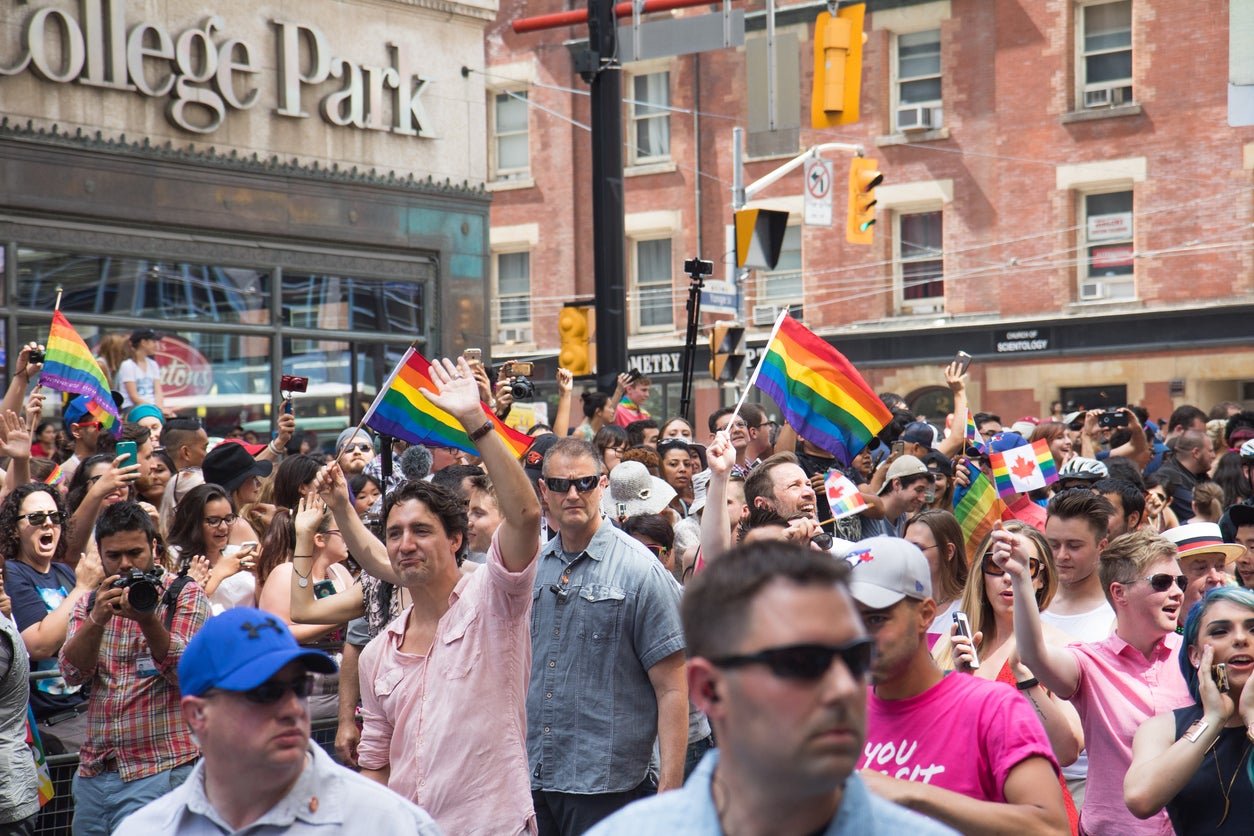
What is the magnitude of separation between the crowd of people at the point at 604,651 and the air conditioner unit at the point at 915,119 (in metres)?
21.3

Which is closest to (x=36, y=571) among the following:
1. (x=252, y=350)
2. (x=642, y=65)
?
(x=252, y=350)

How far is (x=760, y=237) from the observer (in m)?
15.9

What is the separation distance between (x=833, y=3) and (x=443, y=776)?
1194 centimetres

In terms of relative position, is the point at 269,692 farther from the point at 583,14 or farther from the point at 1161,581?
the point at 583,14

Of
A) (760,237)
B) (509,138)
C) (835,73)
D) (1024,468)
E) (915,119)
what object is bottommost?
(1024,468)

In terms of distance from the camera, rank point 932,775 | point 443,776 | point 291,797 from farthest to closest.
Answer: point 443,776 → point 932,775 → point 291,797

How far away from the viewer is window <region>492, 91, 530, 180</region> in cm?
3512

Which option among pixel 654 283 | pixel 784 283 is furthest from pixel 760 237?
pixel 654 283

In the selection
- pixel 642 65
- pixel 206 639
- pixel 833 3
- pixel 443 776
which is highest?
pixel 642 65

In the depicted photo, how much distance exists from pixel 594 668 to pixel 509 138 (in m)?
30.7

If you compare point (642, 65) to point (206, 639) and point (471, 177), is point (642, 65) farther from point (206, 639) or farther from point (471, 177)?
point (206, 639)

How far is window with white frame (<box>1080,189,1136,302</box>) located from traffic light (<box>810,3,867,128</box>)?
15.8m

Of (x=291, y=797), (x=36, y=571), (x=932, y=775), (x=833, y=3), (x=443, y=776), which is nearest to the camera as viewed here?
(x=291, y=797)

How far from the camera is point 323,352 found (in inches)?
653
